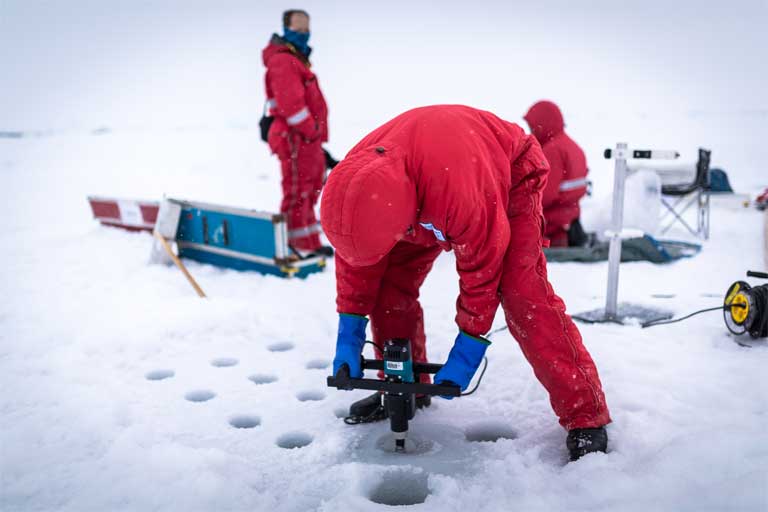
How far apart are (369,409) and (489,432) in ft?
1.53

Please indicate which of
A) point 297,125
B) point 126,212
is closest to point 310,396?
point 297,125

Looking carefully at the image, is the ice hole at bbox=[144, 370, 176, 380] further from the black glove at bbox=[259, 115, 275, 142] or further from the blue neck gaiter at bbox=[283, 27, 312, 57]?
the blue neck gaiter at bbox=[283, 27, 312, 57]

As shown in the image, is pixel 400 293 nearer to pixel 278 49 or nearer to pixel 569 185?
pixel 569 185

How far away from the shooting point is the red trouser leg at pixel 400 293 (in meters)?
2.16

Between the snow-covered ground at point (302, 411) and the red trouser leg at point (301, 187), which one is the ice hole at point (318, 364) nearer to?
the snow-covered ground at point (302, 411)

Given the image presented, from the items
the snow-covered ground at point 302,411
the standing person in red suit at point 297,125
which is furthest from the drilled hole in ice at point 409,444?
the standing person in red suit at point 297,125

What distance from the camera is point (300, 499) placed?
1.75 metres

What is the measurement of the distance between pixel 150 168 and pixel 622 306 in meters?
11.6

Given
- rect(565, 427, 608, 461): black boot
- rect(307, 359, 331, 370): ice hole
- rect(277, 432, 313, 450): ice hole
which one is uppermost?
rect(565, 427, 608, 461): black boot

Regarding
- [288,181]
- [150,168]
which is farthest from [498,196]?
[150,168]

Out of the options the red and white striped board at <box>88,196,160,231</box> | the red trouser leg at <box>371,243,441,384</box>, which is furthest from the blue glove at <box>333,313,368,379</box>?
the red and white striped board at <box>88,196,160,231</box>

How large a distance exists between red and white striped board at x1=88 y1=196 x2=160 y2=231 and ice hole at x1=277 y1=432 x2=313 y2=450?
3301 mm

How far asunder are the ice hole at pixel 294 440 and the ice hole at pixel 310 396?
29 centimetres

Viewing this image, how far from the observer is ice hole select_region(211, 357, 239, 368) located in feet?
9.10
